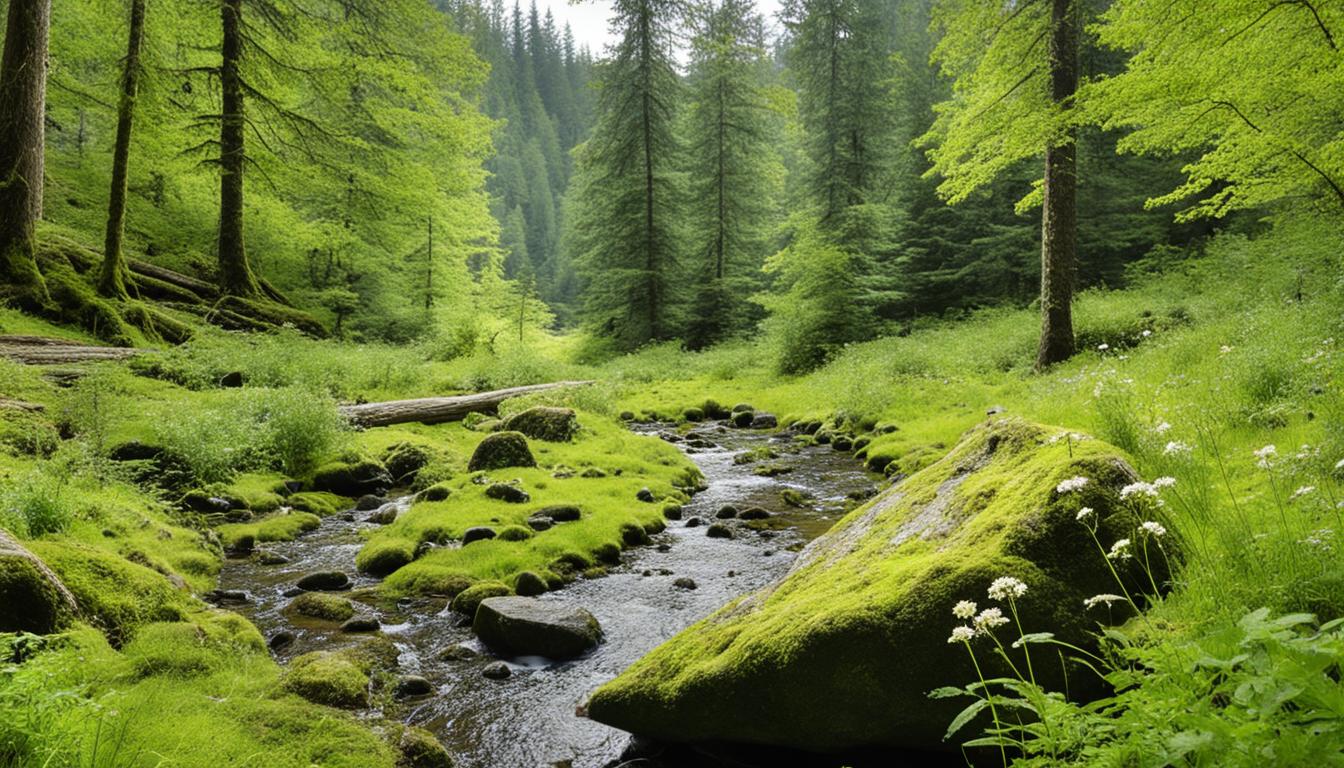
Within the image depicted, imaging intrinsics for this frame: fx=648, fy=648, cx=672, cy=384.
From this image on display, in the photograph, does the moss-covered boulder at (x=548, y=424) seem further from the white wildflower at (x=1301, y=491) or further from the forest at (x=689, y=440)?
the white wildflower at (x=1301, y=491)

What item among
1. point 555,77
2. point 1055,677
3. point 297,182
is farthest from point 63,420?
point 555,77

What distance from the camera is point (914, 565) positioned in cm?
372

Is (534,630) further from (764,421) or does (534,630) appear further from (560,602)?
(764,421)

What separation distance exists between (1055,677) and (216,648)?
5.25m

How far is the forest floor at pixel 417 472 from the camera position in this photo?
3.00 meters

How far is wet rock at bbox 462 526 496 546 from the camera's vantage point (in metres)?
8.02

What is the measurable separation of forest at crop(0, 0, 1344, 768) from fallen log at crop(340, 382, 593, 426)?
137mm

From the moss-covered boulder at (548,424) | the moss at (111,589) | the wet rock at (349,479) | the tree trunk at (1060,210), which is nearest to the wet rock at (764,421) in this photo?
the moss-covered boulder at (548,424)

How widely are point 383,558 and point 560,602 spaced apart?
8.03 ft

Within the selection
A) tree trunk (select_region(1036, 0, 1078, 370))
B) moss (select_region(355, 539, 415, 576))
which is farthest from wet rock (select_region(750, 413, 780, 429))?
moss (select_region(355, 539, 415, 576))

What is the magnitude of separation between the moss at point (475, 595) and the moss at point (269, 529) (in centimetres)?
318

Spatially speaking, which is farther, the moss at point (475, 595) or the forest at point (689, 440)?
the moss at point (475, 595)

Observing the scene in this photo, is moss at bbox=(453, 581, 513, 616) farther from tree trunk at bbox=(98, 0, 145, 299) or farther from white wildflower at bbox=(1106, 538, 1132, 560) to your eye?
tree trunk at bbox=(98, 0, 145, 299)

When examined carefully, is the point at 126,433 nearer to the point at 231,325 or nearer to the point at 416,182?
the point at 231,325
